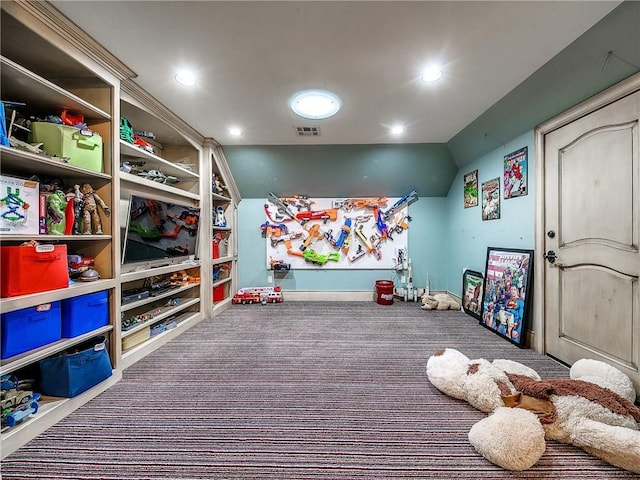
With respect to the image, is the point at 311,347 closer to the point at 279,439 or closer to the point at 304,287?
the point at 279,439

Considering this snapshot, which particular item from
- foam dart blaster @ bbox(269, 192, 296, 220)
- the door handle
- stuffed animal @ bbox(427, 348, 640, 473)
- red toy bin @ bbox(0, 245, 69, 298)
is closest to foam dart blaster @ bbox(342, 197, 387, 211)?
foam dart blaster @ bbox(269, 192, 296, 220)

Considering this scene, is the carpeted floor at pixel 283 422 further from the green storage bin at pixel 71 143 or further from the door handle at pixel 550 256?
the green storage bin at pixel 71 143

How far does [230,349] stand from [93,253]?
4.46 feet

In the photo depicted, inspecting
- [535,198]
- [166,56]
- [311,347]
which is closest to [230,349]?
[311,347]

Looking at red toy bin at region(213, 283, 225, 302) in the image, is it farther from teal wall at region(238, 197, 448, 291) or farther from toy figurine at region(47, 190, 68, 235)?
toy figurine at region(47, 190, 68, 235)

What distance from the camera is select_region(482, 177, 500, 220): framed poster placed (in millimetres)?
2896

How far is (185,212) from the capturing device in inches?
116

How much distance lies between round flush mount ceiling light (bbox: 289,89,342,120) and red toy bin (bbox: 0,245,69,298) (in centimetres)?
207

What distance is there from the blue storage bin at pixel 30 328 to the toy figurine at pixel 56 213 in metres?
0.45

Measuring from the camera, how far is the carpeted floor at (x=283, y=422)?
1163 mm

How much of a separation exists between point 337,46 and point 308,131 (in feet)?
4.50

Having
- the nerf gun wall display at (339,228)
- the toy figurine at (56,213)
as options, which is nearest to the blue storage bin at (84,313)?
the toy figurine at (56,213)

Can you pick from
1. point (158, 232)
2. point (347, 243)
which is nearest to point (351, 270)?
point (347, 243)

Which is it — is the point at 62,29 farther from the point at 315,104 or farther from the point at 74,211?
the point at 315,104
